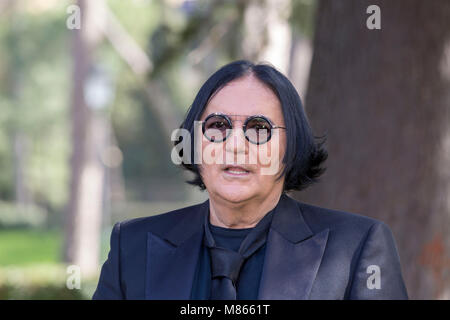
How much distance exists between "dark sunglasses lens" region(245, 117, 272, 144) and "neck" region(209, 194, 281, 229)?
0.24 m

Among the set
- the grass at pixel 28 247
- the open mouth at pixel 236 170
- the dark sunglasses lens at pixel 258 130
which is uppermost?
the dark sunglasses lens at pixel 258 130

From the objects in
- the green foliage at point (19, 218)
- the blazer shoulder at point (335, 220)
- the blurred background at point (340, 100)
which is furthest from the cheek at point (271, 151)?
the green foliage at point (19, 218)

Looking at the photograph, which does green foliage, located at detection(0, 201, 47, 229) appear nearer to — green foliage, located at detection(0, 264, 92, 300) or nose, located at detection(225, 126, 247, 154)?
green foliage, located at detection(0, 264, 92, 300)

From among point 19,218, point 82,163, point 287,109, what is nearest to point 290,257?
point 287,109

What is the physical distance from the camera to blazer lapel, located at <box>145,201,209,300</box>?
2.52 metres

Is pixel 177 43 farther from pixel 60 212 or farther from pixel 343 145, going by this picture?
pixel 60 212

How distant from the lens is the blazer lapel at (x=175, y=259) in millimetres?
2523

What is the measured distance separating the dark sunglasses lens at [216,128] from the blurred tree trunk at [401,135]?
10.1 ft

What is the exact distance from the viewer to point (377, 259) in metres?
2.50

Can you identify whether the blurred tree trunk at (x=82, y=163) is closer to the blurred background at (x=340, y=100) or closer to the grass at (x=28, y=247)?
the blurred background at (x=340, y=100)

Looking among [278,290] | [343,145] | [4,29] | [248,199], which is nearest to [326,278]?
[278,290]

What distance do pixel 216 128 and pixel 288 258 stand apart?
52 cm

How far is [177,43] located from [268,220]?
7749 mm

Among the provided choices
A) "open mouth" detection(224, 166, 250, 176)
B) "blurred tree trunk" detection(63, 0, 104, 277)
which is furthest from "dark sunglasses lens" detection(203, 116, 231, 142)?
"blurred tree trunk" detection(63, 0, 104, 277)
